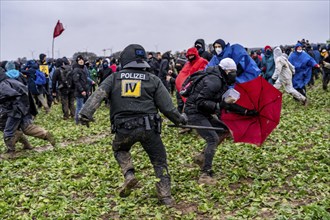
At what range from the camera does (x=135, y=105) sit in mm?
6273

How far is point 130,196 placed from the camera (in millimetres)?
6961

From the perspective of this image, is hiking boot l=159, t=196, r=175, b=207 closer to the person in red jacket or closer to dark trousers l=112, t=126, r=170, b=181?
dark trousers l=112, t=126, r=170, b=181

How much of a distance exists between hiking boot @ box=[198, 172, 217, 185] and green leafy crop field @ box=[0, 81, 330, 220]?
127mm

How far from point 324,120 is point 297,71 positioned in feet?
11.4

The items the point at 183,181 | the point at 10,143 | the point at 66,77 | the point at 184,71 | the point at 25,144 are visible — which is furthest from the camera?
the point at 66,77

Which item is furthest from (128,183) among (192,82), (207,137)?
(192,82)

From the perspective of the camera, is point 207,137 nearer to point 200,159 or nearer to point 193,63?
point 200,159

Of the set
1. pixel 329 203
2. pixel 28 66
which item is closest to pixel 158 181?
pixel 329 203

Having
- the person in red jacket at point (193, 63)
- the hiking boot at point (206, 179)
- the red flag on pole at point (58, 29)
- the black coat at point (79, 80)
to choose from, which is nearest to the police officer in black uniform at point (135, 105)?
the hiking boot at point (206, 179)

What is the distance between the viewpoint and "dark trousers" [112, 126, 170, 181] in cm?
638

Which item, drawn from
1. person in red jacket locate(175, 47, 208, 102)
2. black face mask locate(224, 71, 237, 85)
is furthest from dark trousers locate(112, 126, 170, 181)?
person in red jacket locate(175, 47, 208, 102)

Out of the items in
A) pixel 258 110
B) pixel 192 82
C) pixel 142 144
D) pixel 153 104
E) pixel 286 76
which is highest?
pixel 192 82

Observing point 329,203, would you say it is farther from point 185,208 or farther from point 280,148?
point 280,148

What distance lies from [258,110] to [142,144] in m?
2.26
